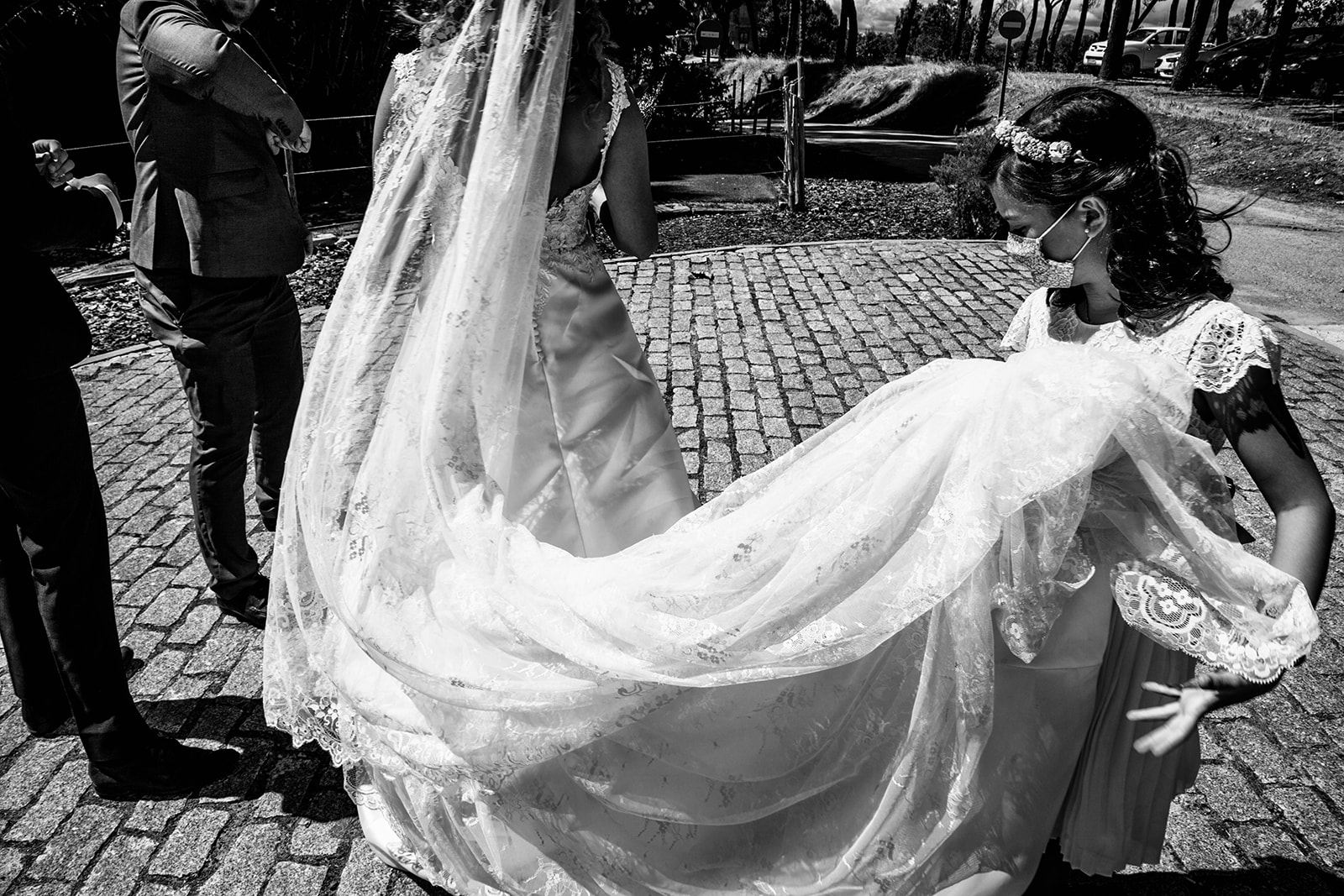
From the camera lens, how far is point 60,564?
7.95 feet

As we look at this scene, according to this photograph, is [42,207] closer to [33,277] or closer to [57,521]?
[33,277]

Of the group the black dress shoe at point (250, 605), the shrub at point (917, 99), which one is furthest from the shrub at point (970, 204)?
the shrub at point (917, 99)

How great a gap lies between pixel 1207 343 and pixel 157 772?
2787mm

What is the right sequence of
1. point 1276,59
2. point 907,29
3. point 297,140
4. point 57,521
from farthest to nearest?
point 907,29
point 1276,59
point 297,140
point 57,521

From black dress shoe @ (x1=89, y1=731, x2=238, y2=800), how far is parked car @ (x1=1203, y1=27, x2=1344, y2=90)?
28561 millimetres

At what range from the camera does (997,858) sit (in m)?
1.74

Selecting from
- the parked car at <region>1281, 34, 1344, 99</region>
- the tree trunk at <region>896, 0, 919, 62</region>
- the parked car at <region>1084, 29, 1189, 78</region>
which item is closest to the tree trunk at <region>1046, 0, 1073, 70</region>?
the parked car at <region>1084, 29, 1189, 78</region>

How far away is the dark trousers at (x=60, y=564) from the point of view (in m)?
2.32

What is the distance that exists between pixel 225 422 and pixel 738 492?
6.83ft

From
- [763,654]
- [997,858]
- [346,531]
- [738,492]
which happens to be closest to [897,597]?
[763,654]

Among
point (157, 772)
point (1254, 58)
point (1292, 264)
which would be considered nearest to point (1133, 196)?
point (157, 772)

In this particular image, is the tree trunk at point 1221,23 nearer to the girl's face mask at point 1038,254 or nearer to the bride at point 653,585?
the girl's face mask at point 1038,254

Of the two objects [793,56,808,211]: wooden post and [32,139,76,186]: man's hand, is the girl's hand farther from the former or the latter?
[793,56,808,211]: wooden post

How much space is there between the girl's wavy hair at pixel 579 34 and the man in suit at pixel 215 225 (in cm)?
104
